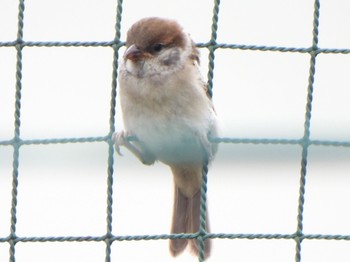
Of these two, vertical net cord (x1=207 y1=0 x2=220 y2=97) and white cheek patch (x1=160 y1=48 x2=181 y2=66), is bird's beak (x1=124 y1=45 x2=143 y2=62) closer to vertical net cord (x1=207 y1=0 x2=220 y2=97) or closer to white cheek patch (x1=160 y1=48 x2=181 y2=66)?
white cheek patch (x1=160 y1=48 x2=181 y2=66)

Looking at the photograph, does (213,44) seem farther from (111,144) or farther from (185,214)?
(185,214)

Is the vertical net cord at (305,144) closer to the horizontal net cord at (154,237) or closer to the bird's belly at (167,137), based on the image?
the horizontal net cord at (154,237)

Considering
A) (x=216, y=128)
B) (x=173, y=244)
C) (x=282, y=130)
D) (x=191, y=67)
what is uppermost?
(x=191, y=67)

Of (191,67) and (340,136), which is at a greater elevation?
(191,67)

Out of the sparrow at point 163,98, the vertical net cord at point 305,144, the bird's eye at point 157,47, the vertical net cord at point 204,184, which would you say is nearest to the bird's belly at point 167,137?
the sparrow at point 163,98

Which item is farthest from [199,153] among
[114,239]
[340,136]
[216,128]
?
[340,136]

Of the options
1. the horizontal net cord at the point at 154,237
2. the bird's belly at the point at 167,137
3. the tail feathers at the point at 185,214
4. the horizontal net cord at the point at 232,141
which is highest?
the bird's belly at the point at 167,137

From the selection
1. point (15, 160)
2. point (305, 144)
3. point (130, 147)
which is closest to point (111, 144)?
point (130, 147)

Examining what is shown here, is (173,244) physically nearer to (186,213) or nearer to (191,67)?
(186,213)
